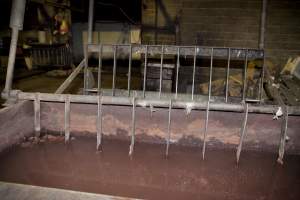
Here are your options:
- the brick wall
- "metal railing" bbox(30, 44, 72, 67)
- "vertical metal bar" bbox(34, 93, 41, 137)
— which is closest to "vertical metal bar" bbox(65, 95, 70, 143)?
"vertical metal bar" bbox(34, 93, 41, 137)

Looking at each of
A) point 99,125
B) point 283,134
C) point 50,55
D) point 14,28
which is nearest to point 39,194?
point 99,125

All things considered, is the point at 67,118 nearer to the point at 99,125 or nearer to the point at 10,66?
the point at 99,125

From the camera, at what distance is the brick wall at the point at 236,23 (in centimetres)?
568

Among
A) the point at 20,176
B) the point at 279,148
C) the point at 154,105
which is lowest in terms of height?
the point at 20,176

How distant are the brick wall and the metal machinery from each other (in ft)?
9.63

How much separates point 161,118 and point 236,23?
12.5 ft

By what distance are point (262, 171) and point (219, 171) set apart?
410mm

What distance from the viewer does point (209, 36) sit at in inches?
234

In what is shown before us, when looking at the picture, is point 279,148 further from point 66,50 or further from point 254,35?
point 66,50

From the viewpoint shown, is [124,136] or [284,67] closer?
[124,136]

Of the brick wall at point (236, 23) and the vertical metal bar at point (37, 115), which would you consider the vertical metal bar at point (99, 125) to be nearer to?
the vertical metal bar at point (37, 115)

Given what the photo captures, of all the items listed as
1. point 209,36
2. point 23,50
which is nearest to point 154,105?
point 209,36

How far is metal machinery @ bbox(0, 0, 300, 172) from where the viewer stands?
8.95 feet

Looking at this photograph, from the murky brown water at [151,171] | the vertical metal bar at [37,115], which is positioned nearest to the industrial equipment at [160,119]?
the vertical metal bar at [37,115]
